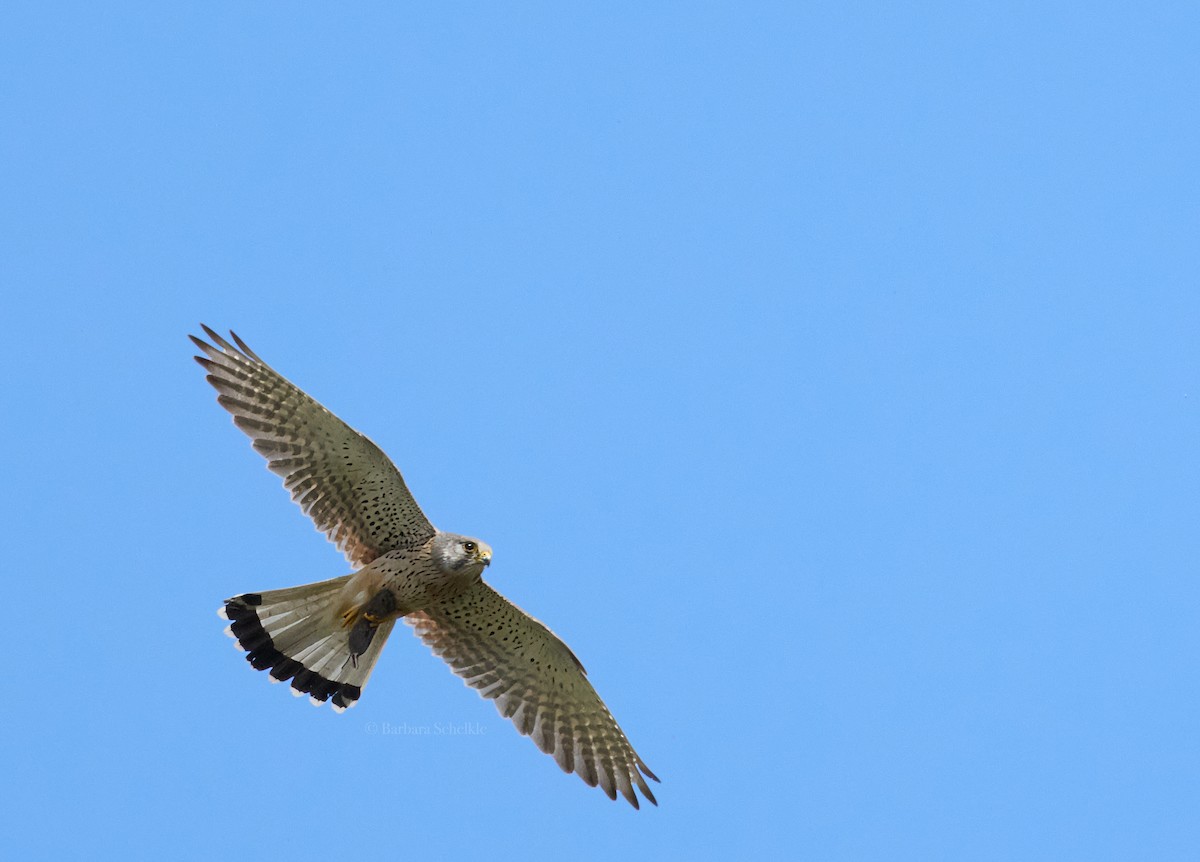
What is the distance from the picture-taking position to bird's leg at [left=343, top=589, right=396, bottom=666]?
1177 cm

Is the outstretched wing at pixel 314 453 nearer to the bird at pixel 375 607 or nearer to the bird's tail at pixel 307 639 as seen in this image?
the bird at pixel 375 607

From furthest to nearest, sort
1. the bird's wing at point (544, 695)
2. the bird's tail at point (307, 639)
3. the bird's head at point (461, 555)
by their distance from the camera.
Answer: the bird's wing at point (544, 695), the bird's tail at point (307, 639), the bird's head at point (461, 555)

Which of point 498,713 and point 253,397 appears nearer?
point 253,397

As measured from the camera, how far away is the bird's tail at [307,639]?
1174 centimetres

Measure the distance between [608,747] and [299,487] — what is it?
2987mm

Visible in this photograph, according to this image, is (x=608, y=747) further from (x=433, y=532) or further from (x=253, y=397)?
(x=253, y=397)

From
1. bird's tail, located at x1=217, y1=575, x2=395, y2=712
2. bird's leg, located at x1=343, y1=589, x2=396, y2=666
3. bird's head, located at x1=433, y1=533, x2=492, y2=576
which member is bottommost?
bird's tail, located at x1=217, y1=575, x2=395, y2=712

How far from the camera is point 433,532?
11883mm

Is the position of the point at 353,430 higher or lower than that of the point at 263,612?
higher

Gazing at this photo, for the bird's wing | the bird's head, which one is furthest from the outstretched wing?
the bird's wing

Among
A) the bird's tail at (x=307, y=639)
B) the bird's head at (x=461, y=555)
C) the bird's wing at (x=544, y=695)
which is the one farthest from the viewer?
the bird's wing at (x=544, y=695)

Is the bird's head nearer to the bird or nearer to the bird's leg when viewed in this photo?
the bird

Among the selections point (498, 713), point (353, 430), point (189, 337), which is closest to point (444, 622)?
point (498, 713)

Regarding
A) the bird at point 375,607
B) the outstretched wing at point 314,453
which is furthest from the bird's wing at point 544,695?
the outstretched wing at point 314,453
